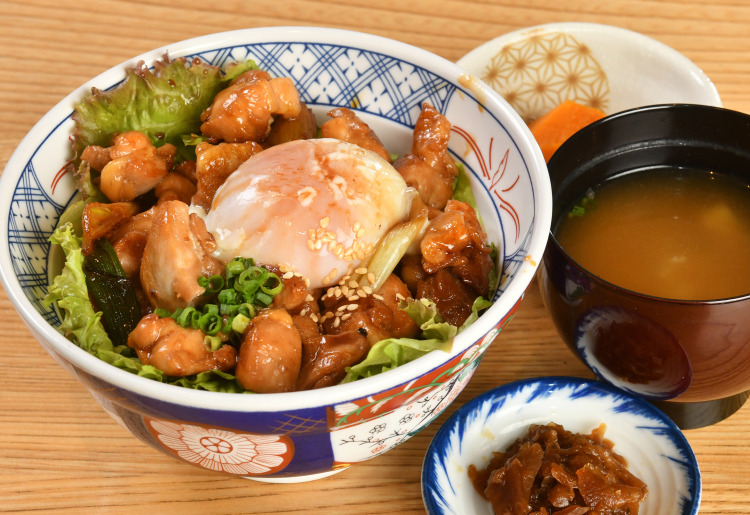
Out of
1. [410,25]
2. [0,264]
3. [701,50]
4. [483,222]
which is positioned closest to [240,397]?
[0,264]

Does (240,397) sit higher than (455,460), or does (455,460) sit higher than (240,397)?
(240,397)

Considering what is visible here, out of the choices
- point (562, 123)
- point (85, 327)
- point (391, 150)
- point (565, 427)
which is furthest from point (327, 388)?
point (562, 123)

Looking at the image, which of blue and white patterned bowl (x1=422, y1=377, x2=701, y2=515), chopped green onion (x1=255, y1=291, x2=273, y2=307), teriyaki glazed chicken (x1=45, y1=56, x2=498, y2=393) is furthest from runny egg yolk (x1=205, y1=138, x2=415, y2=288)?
blue and white patterned bowl (x1=422, y1=377, x2=701, y2=515)

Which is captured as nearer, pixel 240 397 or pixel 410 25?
pixel 240 397

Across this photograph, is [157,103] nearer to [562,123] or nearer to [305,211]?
[305,211]

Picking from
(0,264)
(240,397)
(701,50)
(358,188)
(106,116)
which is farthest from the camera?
(701,50)

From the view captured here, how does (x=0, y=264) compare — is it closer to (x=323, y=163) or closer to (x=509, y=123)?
(x=323, y=163)

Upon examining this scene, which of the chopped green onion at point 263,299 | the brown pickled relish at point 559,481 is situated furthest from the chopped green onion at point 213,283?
the brown pickled relish at point 559,481

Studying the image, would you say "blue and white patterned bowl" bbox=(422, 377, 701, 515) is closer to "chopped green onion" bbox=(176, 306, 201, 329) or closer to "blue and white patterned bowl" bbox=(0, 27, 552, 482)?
"blue and white patterned bowl" bbox=(0, 27, 552, 482)


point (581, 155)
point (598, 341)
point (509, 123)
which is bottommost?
point (598, 341)
